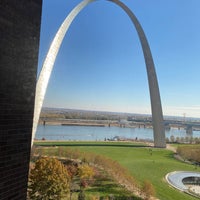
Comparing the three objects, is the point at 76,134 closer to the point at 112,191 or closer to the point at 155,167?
the point at 155,167

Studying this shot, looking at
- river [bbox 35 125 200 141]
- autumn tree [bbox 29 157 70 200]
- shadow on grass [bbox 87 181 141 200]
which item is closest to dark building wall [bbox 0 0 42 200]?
autumn tree [bbox 29 157 70 200]

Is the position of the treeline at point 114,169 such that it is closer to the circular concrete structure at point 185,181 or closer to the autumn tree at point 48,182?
the circular concrete structure at point 185,181

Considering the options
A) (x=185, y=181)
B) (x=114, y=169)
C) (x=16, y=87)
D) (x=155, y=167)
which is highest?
(x=16, y=87)

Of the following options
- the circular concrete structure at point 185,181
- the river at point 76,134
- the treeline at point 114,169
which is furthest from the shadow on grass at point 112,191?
the river at point 76,134

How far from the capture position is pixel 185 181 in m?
22.4

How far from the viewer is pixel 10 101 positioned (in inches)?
99.1

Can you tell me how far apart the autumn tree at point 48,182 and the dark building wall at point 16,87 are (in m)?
11.8

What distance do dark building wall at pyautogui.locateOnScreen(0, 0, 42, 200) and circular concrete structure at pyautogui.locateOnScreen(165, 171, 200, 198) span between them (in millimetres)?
17871

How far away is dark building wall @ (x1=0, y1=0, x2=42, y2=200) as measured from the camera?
95.9 inches

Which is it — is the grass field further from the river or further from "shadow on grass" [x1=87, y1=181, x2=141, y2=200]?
the river

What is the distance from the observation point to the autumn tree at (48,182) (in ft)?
46.2

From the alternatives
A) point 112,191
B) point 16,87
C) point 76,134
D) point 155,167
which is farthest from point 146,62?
point 16,87

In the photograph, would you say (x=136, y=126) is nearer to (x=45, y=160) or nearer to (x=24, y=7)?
(x=45, y=160)

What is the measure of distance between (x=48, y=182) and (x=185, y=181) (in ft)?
39.3
